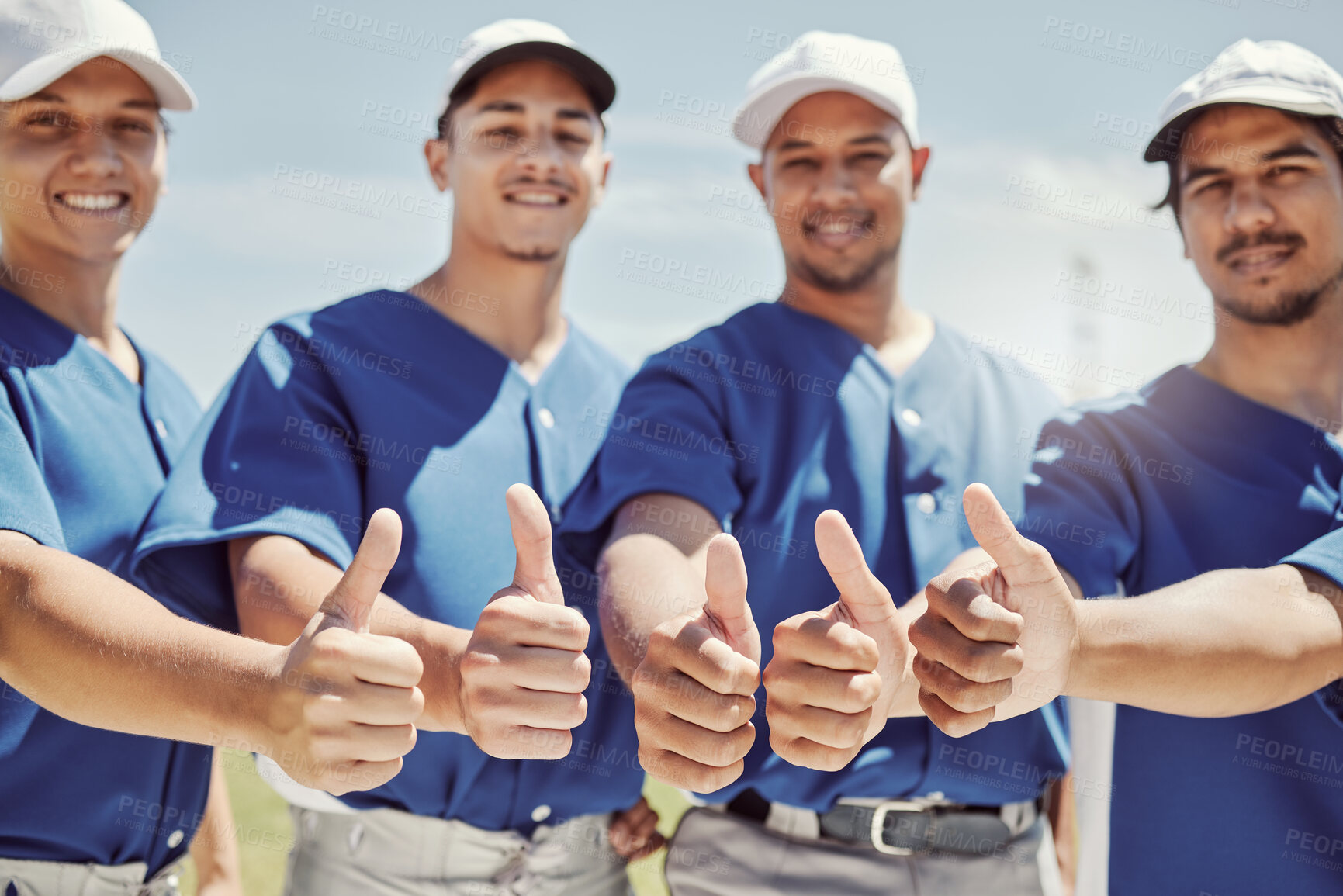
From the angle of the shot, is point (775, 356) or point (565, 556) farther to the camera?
point (775, 356)

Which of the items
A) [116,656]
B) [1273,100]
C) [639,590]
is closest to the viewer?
[116,656]

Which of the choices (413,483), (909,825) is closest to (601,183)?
(413,483)

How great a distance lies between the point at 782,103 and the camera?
257 cm

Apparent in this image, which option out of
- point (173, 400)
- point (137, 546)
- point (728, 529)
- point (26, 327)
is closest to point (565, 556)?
point (728, 529)

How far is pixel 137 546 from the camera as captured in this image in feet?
6.93

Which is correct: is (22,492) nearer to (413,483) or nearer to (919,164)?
(413,483)

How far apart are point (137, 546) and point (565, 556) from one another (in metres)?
0.86

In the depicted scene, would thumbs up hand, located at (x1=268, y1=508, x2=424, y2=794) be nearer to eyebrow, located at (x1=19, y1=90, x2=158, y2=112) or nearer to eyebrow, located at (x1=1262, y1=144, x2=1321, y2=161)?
eyebrow, located at (x1=19, y1=90, x2=158, y2=112)

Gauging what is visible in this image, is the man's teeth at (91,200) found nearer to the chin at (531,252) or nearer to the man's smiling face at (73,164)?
the man's smiling face at (73,164)

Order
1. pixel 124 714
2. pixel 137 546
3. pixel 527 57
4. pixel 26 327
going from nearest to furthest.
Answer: pixel 124 714
pixel 137 546
pixel 26 327
pixel 527 57

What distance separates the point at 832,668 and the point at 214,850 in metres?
1.74

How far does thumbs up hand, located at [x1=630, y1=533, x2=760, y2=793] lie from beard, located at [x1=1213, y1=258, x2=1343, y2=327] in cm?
142

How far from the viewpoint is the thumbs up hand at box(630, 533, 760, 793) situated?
5.37 ft

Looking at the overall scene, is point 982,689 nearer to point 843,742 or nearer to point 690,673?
point 843,742
